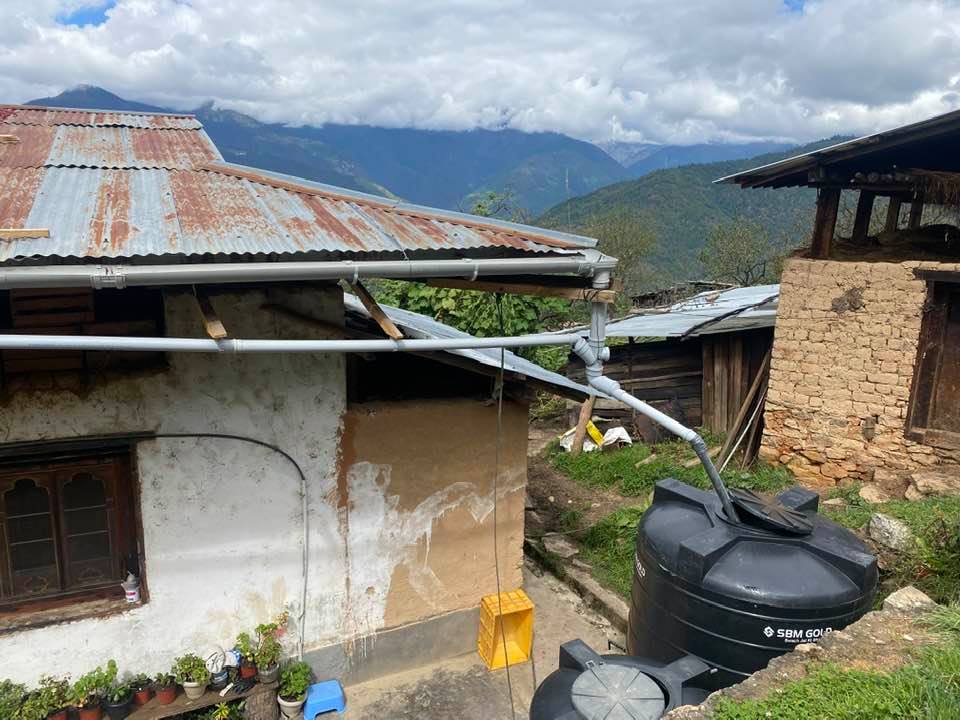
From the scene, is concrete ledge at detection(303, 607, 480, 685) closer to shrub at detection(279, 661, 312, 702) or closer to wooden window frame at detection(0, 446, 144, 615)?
shrub at detection(279, 661, 312, 702)

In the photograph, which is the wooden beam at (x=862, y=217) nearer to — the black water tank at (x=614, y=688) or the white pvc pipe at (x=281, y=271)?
the white pvc pipe at (x=281, y=271)

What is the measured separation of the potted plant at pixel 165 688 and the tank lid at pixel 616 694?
330 centimetres

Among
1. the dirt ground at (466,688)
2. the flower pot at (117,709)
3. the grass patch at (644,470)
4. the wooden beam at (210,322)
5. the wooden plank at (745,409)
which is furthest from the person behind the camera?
the wooden plank at (745,409)

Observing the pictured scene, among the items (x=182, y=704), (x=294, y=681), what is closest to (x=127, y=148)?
(x=182, y=704)

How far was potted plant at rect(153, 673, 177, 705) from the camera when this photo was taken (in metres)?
4.89

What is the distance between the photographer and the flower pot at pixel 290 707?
523 cm

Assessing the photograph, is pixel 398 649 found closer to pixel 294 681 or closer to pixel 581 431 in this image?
pixel 294 681

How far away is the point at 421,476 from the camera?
567cm

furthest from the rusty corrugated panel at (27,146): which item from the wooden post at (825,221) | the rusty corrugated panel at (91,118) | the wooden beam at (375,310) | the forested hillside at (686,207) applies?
the forested hillside at (686,207)

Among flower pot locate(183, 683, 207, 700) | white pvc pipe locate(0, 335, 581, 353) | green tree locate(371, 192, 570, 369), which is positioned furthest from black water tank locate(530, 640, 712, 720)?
green tree locate(371, 192, 570, 369)

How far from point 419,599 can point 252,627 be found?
56.8 inches

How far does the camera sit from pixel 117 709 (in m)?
4.74

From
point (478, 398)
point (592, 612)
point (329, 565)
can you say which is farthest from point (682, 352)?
point (329, 565)

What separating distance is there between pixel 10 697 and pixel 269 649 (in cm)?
173
